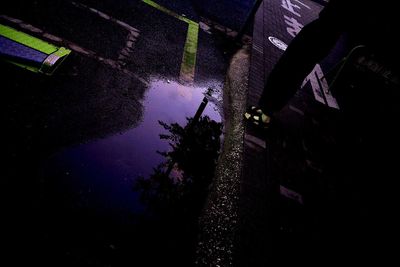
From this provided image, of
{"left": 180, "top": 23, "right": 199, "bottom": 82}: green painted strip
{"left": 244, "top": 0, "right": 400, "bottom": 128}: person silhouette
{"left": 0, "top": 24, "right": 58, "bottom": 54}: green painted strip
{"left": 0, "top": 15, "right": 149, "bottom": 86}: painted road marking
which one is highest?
{"left": 244, "top": 0, "right": 400, "bottom": 128}: person silhouette

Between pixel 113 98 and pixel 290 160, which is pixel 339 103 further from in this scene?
pixel 113 98

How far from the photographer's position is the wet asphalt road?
5.62 ft

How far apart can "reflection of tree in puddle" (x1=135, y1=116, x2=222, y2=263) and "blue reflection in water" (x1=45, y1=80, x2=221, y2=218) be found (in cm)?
9

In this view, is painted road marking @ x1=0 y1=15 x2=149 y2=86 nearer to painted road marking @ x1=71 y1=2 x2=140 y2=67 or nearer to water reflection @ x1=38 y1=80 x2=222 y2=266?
painted road marking @ x1=71 y1=2 x2=140 y2=67

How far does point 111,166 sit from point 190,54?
2712mm

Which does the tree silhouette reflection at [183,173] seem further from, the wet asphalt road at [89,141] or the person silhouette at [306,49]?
the person silhouette at [306,49]

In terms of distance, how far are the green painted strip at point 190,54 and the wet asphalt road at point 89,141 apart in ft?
0.42

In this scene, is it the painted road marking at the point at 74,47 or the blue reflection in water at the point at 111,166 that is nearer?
the blue reflection in water at the point at 111,166

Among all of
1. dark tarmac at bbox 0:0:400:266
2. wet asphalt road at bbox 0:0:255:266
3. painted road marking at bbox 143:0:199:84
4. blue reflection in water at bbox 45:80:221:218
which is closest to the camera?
wet asphalt road at bbox 0:0:255:266

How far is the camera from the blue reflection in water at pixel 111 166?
197 centimetres

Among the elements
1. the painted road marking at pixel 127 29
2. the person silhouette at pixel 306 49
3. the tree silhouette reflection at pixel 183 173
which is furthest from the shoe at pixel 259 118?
the painted road marking at pixel 127 29

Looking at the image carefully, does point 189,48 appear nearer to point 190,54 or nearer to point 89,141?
point 190,54

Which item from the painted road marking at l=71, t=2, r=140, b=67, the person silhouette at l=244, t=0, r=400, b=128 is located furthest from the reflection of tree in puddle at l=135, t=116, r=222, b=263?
the painted road marking at l=71, t=2, r=140, b=67

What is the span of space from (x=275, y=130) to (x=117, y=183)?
2.07 m
